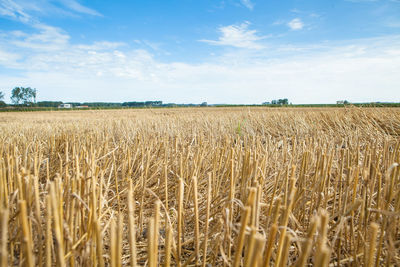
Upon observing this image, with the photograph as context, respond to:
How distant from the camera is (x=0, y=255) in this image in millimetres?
578

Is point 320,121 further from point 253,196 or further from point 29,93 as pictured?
point 29,93

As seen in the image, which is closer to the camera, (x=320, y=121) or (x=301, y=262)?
(x=301, y=262)

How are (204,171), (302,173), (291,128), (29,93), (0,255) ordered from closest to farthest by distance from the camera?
(0,255)
(302,173)
(204,171)
(291,128)
(29,93)

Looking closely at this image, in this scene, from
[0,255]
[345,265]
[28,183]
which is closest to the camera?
[0,255]

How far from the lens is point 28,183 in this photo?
96 centimetres

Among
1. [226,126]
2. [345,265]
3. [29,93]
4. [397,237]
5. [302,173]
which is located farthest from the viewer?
[29,93]

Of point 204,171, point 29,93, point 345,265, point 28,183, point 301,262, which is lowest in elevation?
point 345,265

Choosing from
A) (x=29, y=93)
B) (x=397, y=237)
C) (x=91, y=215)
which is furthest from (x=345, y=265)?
(x=29, y=93)

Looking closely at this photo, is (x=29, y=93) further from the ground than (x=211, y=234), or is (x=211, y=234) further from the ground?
(x=29, y=93)

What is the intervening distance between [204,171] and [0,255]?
69.4 inches

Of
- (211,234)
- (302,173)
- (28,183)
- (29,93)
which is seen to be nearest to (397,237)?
(302,173)

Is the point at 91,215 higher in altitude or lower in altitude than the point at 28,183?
lower

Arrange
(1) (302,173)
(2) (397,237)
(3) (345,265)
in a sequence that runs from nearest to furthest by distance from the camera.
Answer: (3) (345,265) < (2) (397,237) < (1) (302,173)

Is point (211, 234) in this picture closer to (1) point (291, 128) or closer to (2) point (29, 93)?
(1) point (291, 128)
